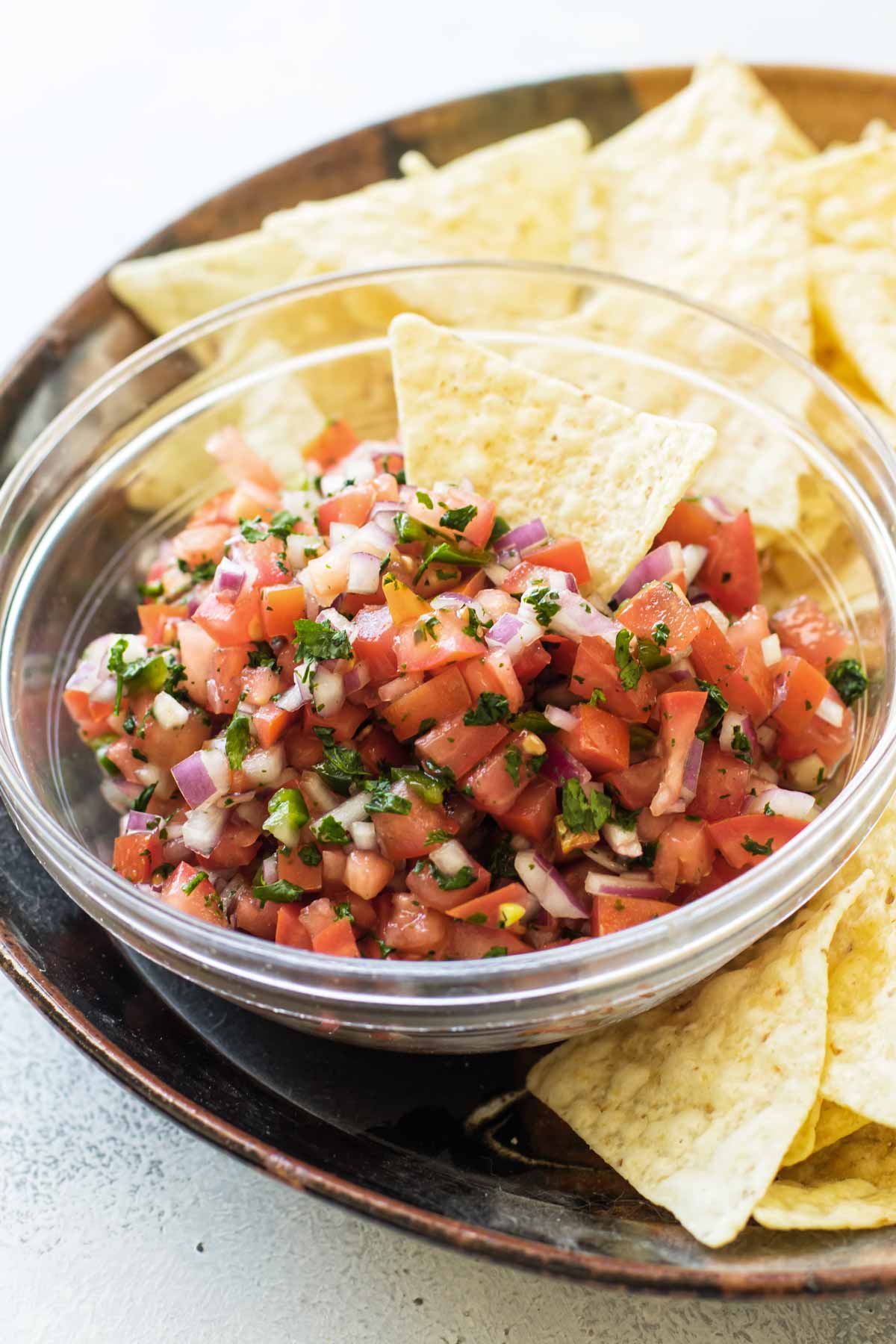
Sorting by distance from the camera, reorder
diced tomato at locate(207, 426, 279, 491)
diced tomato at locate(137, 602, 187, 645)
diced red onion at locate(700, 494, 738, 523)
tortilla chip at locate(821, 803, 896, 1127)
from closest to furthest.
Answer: tortilla chip at locate(821, 803, 896, 1127)
diced tomato at locate(137, 602, 187, 645)
diced red onion at locate(700, 494, 738, 523)
diced tomato at locate(207, 426, 279, 491)

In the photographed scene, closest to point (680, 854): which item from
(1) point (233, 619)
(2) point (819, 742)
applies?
(2) point (819, 742)

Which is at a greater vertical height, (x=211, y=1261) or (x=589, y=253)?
A: (x=589, y=253)

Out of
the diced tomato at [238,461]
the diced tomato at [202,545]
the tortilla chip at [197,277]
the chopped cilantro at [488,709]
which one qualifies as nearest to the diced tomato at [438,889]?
the chopped cilantro at [488,709]

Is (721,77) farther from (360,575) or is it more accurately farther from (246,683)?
(246,683)

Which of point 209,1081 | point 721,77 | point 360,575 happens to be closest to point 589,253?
point 721,77

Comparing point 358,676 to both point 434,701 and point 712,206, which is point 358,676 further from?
point 712,206

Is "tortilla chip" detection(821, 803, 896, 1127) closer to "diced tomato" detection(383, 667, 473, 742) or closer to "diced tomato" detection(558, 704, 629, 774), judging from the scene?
"diced tomato" detection(558, 704, 629, 774)

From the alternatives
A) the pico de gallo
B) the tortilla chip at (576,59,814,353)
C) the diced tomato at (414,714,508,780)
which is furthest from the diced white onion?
the tortilla chip at (576,59,814,353)
